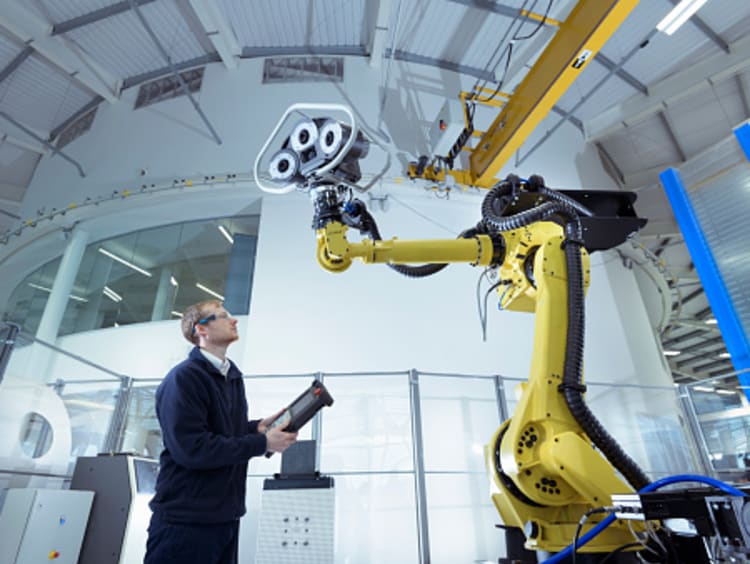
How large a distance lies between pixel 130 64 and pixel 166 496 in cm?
964

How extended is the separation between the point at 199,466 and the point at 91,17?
902 centimetres

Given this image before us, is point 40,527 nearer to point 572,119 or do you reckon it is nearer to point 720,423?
point 720,423

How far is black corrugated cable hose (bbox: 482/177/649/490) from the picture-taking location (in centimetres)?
182

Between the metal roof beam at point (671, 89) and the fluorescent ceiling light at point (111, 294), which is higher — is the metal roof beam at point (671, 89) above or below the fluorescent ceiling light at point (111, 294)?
above

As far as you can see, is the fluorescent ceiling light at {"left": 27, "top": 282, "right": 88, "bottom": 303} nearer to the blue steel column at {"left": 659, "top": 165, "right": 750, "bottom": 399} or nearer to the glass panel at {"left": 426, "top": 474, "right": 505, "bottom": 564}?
the glass panel at {"left": 426, "top": 474, "right": 505, "bottom": 564}

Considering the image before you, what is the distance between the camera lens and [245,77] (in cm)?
798

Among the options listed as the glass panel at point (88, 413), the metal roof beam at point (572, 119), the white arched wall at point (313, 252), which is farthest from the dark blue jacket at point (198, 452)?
the metal roof beam at point (572, 119)

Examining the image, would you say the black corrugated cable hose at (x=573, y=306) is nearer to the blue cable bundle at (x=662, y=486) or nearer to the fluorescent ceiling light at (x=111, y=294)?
the blue cable bundle at (x=662, y=486)

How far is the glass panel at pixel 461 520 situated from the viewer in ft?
14.1

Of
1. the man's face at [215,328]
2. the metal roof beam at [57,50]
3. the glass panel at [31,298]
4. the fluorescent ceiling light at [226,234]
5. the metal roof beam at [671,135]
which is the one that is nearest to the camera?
the man's face at [215,328]

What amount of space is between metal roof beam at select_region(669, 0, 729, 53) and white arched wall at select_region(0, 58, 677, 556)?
2.50m

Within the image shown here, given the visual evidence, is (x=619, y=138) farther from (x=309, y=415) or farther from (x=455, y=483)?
(x=309, y=415)

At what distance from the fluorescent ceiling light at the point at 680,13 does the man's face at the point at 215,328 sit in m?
5.86

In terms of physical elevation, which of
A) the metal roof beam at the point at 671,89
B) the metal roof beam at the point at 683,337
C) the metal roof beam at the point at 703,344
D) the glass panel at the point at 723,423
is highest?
the metal roof beam at the point at 671,89
